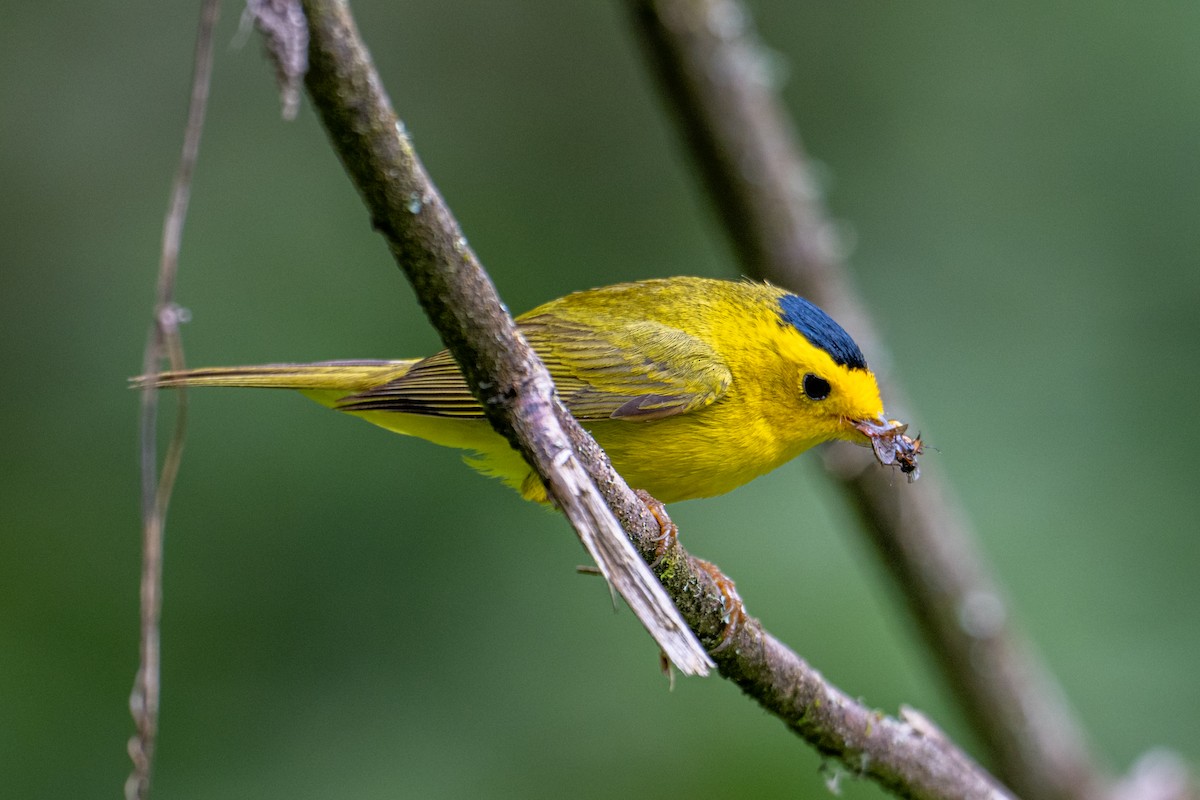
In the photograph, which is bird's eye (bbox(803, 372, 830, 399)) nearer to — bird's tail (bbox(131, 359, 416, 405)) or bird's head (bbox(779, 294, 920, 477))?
bird's head (bbox(779, 294, 920, 477))

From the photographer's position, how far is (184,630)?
14.3ft

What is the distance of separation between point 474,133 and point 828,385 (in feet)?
9.83

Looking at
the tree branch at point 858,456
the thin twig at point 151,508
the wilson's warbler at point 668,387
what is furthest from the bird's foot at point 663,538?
the tree branch at point 858,456

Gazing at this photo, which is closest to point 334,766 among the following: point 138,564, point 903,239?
point 138,564

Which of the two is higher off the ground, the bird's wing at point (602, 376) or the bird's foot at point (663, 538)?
the bird's wing at point (602, 376)

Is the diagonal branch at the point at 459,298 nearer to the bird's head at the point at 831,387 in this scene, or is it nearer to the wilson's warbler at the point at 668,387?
the wilson's warbler at the point at 668,387

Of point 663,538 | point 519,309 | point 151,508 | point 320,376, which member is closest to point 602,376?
point 320,376

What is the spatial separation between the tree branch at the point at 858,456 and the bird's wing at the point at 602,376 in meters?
0.82

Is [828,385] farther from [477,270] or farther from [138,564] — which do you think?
[138,564]

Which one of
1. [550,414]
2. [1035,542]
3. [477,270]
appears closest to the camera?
[477,270]

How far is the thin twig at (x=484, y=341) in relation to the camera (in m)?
1.49

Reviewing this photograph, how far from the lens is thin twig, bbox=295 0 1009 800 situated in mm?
1486

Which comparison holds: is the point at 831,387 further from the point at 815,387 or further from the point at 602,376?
the point at 602,376

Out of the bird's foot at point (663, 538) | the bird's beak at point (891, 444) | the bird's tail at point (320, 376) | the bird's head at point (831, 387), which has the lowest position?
the bird's foot at point (663, 538)
